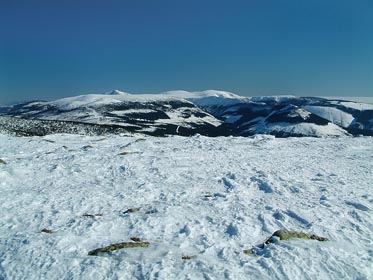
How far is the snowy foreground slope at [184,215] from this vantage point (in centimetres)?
979

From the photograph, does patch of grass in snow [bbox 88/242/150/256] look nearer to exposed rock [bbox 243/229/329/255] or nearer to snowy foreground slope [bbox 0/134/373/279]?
snowy foreground slope [bbox 0/134/373/279]

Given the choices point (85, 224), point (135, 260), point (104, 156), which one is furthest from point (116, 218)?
point (104, 156)

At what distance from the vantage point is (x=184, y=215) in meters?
14.1

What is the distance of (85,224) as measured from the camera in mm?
13148

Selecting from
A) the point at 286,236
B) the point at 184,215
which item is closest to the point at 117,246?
the point at 184,215

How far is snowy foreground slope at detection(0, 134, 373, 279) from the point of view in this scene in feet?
32.1

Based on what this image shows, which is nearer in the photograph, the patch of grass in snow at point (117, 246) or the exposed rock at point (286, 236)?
the patch of grass in snow at point (117, 246)

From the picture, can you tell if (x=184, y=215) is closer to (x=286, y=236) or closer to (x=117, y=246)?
(x=117, y=246)


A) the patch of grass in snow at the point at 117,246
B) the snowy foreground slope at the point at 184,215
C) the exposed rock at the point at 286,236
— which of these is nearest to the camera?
the snowy foreground slope at the point at 184,215

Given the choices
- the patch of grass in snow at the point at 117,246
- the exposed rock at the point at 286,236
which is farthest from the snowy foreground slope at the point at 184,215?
the exposed rock at the point at 286,236

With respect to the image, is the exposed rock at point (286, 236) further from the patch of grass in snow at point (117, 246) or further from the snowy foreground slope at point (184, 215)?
the patch of grass in snow at point (117, 246)

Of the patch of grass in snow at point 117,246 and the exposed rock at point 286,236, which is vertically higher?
the exposed rock at point 286,236

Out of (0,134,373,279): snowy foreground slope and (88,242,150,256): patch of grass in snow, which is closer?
(0,134,373,279): snowy foreground slope

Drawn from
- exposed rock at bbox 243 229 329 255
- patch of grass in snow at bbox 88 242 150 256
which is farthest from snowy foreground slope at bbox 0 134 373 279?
exposed rock at bbox 243 229 329 255
